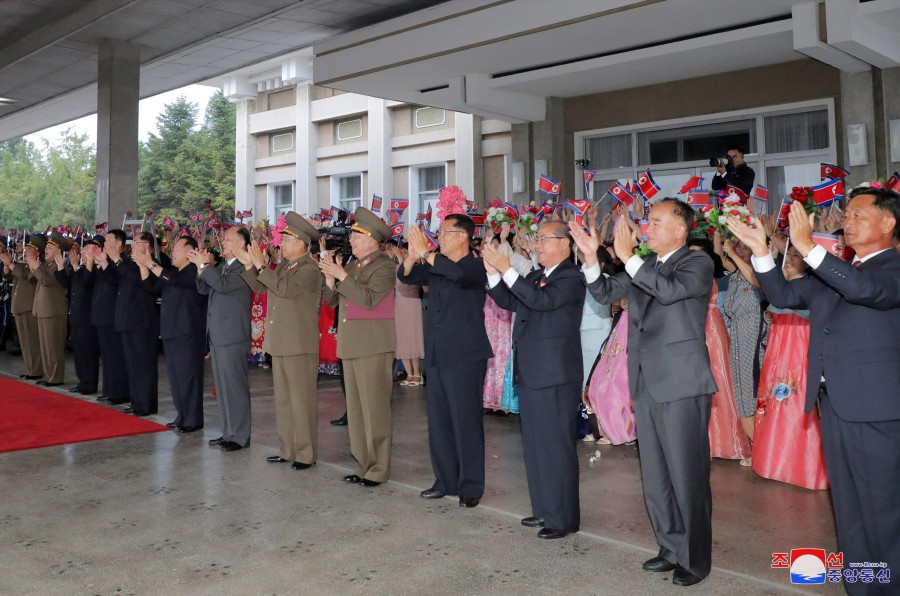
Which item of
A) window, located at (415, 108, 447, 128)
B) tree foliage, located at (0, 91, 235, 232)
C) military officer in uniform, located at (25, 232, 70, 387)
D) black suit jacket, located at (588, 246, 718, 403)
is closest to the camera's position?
black suit jacket, located at (588, 246, 718, 403)

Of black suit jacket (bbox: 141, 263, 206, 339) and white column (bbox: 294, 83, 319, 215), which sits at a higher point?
white column (bbox: 294, 83, 319, 215)

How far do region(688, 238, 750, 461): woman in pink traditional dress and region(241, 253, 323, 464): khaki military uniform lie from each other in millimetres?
2377

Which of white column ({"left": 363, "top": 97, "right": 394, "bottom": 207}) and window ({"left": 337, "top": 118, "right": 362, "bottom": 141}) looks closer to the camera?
white column ({"left": 363, "top": 97, "right": 394, "bottom": 207})

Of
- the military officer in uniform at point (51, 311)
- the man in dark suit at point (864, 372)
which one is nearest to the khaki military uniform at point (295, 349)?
the man in dark suit at point (864, 372)

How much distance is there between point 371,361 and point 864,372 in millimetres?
2588

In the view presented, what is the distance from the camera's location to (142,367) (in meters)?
6.82

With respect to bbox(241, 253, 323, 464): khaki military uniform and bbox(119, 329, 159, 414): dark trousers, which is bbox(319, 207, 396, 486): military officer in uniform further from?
bbox(119, 329, 159, 414): dark trousers

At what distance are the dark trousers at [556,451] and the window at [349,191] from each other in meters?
14.2

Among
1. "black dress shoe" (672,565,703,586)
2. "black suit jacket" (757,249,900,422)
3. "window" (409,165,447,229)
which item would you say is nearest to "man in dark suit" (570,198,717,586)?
"black dress shoe" (672,565,703,586)

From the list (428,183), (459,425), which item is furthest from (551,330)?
(428,183)

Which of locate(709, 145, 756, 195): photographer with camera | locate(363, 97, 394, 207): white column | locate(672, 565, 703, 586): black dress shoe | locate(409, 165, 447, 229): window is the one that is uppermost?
locate(363, 97, 394, 207): white column

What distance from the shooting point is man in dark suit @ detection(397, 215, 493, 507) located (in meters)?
4.16

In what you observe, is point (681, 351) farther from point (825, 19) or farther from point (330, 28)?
point (330, 28)

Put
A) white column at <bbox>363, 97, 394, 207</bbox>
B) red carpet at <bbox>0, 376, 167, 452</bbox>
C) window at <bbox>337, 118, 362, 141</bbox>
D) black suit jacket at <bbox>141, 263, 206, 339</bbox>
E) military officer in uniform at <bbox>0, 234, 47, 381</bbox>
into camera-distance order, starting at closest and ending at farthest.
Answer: red carpet at <bbox>0, 376, 167, 452</bbox> < black suit jacket at <bbox>141, 263, 206, 339</bbox> < military officer in uniform at <bbox>0, 234, 47, 381</bbox> < white column at <bbox>363, 97, 394, 207</bbox> < window at <bbox>337, 118, 362, 141</bbox>
